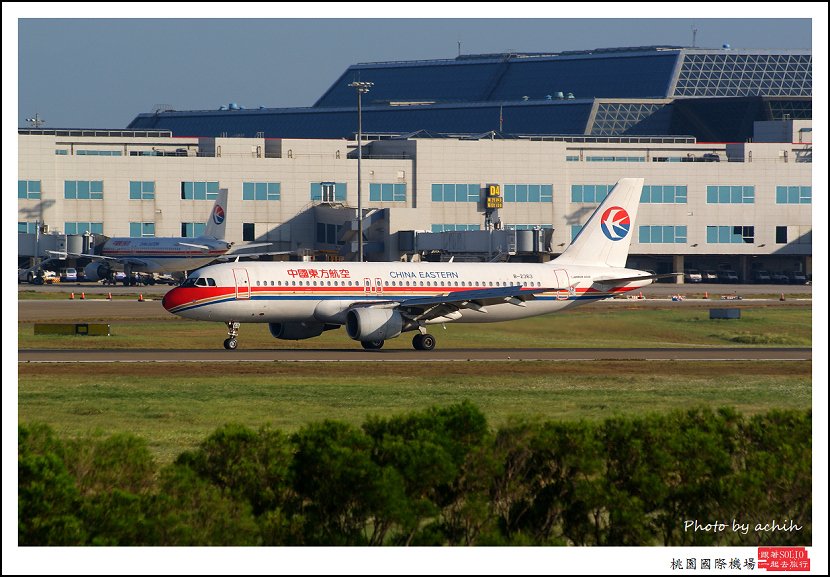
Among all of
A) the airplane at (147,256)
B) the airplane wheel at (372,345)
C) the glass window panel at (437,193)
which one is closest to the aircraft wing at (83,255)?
the airplane at (147,256)

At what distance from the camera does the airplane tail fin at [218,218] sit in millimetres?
147500

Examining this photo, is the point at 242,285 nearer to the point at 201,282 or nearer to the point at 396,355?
the point at 201,282

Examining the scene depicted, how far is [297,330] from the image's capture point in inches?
2534

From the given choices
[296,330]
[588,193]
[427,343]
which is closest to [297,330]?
[296,330]

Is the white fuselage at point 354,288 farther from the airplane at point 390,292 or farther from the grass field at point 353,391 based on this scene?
the grass field at point 353,391

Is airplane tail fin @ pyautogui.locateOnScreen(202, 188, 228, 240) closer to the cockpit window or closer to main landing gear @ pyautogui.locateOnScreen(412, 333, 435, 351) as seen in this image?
the cockpit window

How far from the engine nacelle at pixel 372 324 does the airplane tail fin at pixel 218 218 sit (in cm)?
8866

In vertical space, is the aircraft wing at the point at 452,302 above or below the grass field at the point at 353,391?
above

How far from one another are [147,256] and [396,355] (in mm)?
88809

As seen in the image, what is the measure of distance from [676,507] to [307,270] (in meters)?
42.3

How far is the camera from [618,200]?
72625 millimetres

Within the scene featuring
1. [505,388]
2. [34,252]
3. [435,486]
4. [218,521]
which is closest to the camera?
[218,521]

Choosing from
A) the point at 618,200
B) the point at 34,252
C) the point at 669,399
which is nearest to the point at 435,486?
the point at 669,399

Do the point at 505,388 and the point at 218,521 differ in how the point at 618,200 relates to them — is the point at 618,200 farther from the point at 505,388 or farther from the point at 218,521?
the point at 218,521
